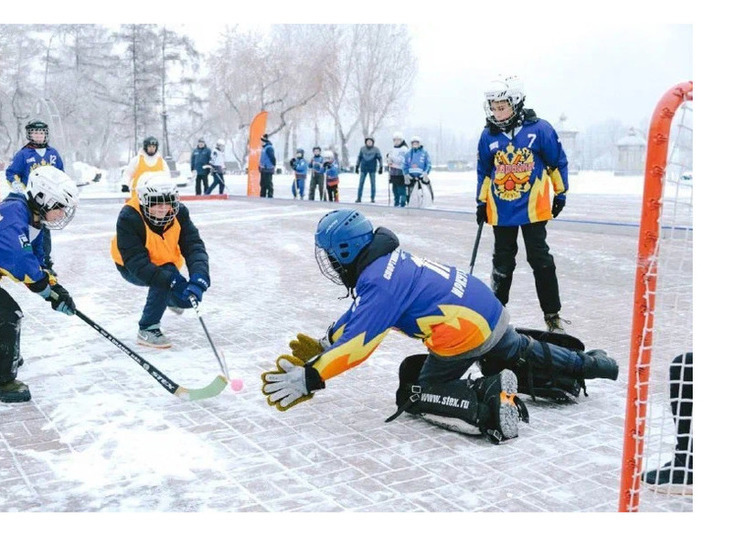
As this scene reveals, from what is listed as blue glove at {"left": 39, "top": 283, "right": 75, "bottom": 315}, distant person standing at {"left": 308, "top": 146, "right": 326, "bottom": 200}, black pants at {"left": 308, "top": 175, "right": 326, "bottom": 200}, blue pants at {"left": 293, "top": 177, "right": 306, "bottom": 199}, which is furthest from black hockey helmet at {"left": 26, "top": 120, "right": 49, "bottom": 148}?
blue pants at {"left": 293, "top": 177, "right": 306, "bottom": 199}

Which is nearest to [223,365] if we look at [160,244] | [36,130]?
[160,244]

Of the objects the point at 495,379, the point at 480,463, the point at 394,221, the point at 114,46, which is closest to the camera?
the point at 480,463

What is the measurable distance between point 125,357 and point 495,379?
105 inches

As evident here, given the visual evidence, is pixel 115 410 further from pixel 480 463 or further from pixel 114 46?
pixel 114 46

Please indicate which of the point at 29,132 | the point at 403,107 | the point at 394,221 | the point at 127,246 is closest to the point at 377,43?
the point at 403,107

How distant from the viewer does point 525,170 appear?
18.6 feet

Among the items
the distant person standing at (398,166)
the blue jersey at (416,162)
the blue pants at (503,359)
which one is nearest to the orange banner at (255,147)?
the distant person standing at (398,166)

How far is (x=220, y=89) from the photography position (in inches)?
1567

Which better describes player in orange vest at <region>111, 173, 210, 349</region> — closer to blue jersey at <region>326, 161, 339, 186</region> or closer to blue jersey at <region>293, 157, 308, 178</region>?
blue jersey at <region>326, 161, 339, 186</region>

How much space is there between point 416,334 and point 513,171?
2357 millimetres

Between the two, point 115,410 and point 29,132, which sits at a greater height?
point 29,132

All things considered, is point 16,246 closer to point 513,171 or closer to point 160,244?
point 160,244

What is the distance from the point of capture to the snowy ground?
3152 mm

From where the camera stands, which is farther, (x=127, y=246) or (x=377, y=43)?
(x=377, y=43)
